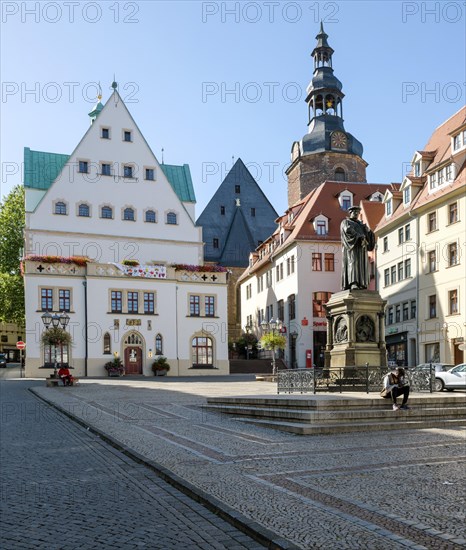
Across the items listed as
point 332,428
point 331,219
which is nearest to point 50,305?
point 331,219

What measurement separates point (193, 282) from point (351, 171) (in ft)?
93.3

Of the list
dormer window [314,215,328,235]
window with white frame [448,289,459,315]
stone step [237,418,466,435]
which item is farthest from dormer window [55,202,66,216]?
stone step [237,418,466,435]

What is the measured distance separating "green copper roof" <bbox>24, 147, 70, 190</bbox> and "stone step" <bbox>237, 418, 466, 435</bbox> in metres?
43.1

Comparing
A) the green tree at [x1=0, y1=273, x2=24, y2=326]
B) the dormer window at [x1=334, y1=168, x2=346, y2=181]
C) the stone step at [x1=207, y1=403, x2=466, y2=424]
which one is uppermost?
the dormer window at [x1=334, y1=168, x2=346, y2=181]

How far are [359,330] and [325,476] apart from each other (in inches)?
470

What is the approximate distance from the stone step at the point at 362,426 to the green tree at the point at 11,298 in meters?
48.5

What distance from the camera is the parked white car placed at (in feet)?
90.7

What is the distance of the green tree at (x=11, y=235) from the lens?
65000 mm

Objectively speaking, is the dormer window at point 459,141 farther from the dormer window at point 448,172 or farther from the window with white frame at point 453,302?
the window with white frame at point 453,302

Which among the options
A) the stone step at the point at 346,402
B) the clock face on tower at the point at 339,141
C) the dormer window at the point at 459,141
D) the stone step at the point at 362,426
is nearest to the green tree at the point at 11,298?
the clock face on tower at the point at 339,141

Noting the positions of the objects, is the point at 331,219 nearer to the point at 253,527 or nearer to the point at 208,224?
the point at 208,224

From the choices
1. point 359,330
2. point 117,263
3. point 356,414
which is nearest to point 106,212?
point 117,263

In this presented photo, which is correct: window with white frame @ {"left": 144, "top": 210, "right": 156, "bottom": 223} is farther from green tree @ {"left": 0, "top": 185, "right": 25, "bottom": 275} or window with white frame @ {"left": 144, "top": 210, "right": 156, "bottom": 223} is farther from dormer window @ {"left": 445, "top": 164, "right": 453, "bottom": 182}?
dormer window @ {"left": 445, "top": 164, "right": 453, "bottom": 182}

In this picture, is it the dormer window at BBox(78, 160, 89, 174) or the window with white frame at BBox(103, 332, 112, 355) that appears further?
the dormer window at BBox(78, 160, 89, 174)
